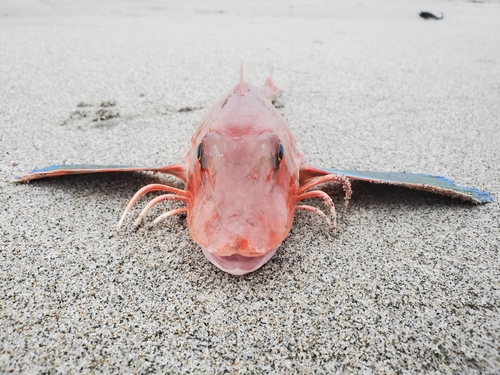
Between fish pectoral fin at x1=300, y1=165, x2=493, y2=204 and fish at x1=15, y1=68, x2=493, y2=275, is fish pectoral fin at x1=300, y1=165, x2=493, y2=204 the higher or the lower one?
the lower one

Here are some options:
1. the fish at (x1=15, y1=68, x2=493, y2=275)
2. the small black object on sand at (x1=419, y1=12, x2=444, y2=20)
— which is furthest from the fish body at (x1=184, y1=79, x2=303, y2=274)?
the small black object on sand at (x1=419, y1=12, x2=444, y2=20)

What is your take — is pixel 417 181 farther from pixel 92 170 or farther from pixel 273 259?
pixel 92 170

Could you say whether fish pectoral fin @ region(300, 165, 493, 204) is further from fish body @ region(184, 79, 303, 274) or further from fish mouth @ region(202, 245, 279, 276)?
fish mouth @ region(202, 245, 279, 276)

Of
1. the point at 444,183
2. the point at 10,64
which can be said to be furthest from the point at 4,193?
the point at 10,64

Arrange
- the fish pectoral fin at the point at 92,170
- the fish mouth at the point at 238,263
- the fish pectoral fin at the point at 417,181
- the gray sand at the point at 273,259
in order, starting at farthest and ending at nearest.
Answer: the fish pectoral fin at the point at 92,170 < the fish pectoral fin at the point at 417,181 < the fish mouth at the point at 238,263 < the gray sand at the point at 273,259

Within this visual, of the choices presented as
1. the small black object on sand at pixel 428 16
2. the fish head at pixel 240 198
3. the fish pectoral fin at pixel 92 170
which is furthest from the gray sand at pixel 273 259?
the small black object on sand at pixel 428 16

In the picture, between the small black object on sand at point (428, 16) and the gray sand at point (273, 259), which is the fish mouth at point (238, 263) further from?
the small black object on sand at point (428, 16)
